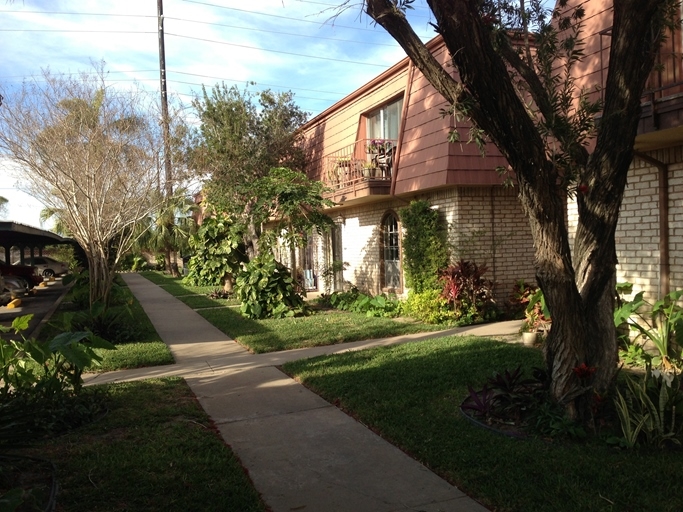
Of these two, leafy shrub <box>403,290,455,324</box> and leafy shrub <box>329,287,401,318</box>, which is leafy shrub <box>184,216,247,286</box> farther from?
leafy shrub <box>403,290,455,324</box>

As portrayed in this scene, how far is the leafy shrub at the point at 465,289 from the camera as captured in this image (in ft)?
35.2

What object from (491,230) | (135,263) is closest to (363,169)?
(491,230)

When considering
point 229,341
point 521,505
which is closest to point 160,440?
point 521,505

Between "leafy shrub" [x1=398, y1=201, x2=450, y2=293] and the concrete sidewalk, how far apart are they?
3425mm

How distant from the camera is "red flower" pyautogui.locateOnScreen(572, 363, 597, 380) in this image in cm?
461

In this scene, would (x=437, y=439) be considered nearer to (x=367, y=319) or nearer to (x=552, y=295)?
(x=552, y=295)

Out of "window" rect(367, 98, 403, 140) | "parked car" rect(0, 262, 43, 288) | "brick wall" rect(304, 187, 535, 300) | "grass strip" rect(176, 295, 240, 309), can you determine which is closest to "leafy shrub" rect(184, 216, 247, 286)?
"grass strip" rect(176, 295, 240, 309)

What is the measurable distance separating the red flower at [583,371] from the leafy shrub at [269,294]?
27.9 ft

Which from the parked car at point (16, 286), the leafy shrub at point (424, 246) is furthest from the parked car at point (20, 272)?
the leafy shrub at point (424, 246)

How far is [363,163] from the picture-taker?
13.5m

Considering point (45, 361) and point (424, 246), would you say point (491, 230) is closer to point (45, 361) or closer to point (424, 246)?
point (424, 246)

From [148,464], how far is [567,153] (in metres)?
4.47

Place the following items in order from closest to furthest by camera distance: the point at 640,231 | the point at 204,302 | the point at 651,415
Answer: the point at 651,415
the point at 640,231
the point at 204,302

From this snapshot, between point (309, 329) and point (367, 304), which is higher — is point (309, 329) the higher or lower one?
the lower one
